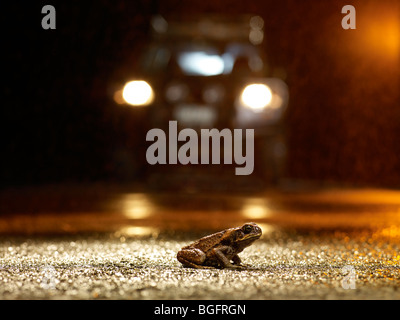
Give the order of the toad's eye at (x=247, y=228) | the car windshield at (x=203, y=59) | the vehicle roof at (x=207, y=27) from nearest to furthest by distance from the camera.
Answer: the toad's eye at (x=247, y=228) → the car windshield at (x=203, y=59) → the vehicle roof at (x=207, y=27)

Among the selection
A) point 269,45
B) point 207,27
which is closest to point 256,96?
point 207,27

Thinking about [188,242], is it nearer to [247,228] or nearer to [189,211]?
[247,228]

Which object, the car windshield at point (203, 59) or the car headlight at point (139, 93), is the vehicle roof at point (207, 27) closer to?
the car windshield at point (203, 59)

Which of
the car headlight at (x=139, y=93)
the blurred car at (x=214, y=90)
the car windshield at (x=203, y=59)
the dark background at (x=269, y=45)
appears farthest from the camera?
the dark background at (x=269, y=45)

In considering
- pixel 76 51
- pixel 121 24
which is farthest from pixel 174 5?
pixel 76 51

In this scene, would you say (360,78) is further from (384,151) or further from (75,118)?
(75,118)

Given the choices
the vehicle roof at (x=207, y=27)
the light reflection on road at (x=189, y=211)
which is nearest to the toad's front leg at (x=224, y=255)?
the light reflection on road at (x=189, y=211)

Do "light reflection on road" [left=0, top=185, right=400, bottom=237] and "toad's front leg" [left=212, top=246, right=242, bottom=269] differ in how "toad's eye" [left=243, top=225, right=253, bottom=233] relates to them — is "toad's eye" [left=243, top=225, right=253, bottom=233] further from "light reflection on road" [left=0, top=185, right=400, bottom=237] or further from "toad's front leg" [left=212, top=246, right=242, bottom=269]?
"light reflection on road" [left=0, top=185, right=400, bottom=237]
